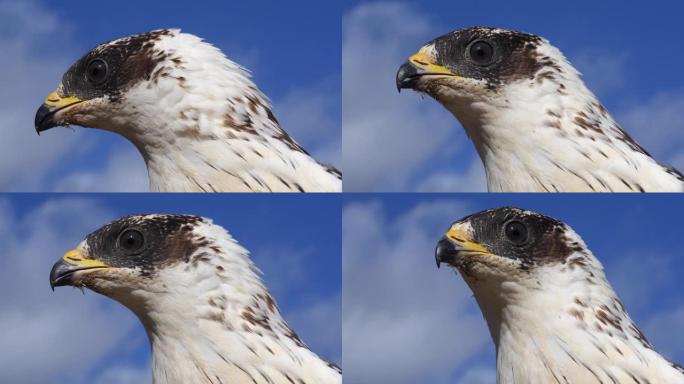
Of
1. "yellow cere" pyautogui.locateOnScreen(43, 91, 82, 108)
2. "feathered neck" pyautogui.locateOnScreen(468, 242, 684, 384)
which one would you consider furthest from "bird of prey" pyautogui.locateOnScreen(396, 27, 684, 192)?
"yellow cere" pyautogui.locateOnScreen(43, 91, 82, 108)

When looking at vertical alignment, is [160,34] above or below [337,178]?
above

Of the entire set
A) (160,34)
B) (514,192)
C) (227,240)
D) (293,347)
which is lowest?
(293,347)

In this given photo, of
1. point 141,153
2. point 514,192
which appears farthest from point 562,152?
point 141,153

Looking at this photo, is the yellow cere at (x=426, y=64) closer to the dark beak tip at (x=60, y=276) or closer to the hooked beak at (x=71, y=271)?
the hooked beak at (x=71, y=271)

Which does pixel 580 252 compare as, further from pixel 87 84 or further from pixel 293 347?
pixel 87 84

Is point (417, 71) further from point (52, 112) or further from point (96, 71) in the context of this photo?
point (52, 112)

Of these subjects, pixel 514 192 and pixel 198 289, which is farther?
pixel 514 192

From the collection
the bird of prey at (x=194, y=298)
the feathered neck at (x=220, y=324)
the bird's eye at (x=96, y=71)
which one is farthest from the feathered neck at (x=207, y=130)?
the feathered neck at (x=220, y=324)

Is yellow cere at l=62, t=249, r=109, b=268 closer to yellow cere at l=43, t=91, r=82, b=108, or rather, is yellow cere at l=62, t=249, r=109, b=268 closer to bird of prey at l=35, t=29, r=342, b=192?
bird of prey at l=35, t=29, r=342, b=192
